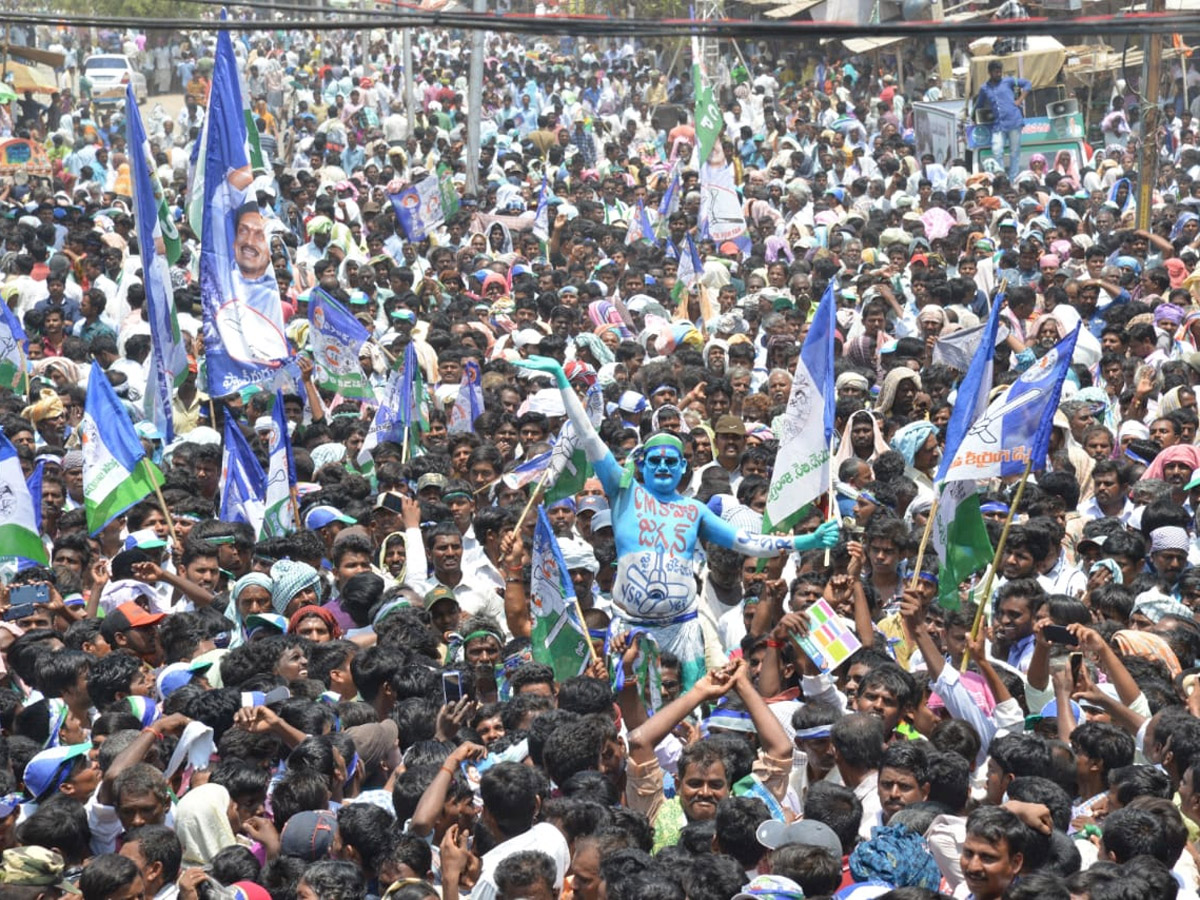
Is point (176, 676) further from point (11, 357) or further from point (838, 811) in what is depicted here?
point (11, 357)

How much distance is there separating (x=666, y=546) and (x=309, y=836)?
2.20m

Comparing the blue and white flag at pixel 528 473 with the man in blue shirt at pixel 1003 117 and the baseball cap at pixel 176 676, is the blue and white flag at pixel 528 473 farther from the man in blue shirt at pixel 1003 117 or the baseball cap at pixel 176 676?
the man in blue shirt at pixel 1003 117

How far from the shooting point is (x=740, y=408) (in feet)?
35.6

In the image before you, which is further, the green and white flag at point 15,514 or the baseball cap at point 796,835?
the green and white flag at point 15,514

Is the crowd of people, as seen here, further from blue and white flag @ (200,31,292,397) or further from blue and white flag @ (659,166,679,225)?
blue and white flag @ (659,166,679,225)

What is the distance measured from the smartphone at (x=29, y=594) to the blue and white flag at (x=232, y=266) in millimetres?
2233

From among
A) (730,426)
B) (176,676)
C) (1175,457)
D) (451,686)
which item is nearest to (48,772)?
(176,676)

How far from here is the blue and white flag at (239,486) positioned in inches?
355

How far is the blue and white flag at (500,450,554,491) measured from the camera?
8977mm

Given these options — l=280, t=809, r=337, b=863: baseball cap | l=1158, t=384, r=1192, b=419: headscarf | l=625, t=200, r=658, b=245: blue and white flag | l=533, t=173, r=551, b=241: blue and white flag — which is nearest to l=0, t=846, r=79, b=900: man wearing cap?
l=280, t=809, r=337, b=863: baseball cap

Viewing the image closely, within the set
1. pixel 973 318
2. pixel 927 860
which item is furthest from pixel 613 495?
pixel 973 318

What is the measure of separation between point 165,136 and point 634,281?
1537 centimetres

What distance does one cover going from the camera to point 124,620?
23.7 feet

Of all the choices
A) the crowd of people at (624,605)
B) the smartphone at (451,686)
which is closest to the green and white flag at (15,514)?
the crowd of people at (624,605)
